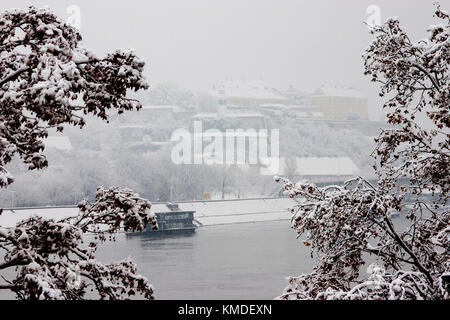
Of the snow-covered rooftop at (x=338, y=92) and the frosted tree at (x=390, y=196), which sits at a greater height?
the snow-covered rooftop at (x=338, y=92)

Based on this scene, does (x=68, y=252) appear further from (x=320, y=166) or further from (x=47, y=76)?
(x=320, y=166)

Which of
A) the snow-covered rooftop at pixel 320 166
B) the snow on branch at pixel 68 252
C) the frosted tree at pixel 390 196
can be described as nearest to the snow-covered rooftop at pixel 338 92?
the snow-covered rooftop at pixel 320 166

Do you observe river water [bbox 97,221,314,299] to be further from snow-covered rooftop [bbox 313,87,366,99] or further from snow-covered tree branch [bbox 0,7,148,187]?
snow-covered rooftop [bbox 313,87,366,99]

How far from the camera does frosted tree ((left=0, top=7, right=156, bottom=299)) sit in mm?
3225

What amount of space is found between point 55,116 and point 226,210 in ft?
141

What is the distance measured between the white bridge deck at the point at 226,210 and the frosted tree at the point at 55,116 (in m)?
37.2

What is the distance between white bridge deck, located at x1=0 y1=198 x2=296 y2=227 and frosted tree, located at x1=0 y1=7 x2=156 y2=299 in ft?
122

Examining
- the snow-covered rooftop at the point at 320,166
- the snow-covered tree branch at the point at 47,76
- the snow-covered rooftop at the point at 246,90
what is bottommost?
the snow-covered tree branch at the point at 47,76

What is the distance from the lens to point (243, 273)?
24.3 meters

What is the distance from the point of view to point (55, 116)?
3.40 metres

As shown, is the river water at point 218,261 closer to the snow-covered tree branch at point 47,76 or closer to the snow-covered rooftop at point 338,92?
the snow-covered tree branch at point 47,76

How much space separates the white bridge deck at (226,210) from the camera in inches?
1657

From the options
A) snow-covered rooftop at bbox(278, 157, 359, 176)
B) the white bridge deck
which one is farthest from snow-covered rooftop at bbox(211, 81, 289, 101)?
the white bridge deck
